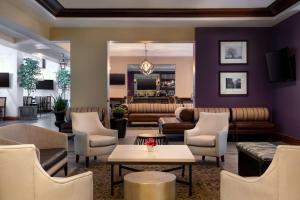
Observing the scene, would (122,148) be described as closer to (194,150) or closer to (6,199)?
(194,150)

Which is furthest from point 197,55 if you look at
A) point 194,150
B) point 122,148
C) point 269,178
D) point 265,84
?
point 269,178

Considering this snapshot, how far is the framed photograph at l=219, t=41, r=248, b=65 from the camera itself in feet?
28.6

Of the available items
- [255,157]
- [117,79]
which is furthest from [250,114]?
[117,79]

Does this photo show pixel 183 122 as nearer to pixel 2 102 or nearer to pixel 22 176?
pixel 22 176

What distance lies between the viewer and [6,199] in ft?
7.69

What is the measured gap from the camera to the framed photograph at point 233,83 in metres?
8.78

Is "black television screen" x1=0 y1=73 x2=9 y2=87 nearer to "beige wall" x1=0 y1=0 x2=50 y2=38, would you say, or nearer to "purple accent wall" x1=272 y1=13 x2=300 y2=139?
"beige wall" x1=0 y1=0 x2=50 y2=38

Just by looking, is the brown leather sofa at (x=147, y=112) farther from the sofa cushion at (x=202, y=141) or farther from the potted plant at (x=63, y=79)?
the potted plant at (x=63, y=79)

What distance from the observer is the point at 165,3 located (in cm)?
693

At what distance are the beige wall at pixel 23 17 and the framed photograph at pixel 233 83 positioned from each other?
465 centimetres

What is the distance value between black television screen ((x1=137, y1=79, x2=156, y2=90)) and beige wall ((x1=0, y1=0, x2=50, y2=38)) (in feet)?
37.8

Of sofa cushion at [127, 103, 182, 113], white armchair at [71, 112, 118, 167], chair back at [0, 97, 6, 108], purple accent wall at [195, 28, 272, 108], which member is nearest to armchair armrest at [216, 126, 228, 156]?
white armchair at [71, 112, 118, 167]

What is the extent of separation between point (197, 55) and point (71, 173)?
503 cm

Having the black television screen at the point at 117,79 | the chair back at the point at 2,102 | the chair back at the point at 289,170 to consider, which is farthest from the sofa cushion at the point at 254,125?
the chair back at the point at 2,102
